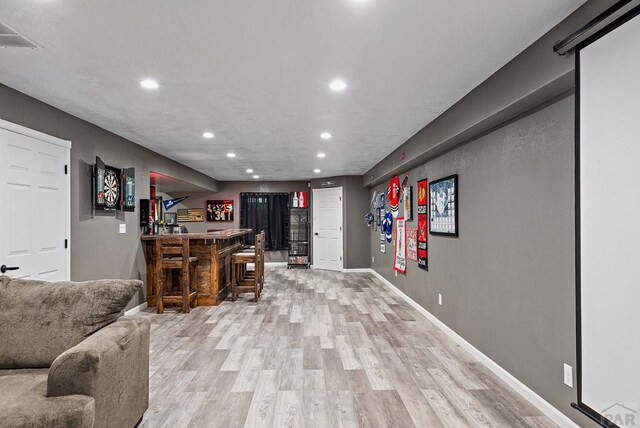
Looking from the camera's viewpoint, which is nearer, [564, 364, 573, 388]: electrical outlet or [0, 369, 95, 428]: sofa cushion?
[0, 369, 95, 428]: sofa cushion

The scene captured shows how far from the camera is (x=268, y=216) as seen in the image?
10.3 metres

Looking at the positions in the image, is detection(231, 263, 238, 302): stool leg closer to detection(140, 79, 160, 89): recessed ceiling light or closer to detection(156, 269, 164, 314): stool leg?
detection(156, 269, 164, 314): stool leg

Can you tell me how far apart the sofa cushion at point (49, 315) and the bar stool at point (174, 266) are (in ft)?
9.68

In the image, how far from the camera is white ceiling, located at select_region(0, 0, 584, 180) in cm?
192

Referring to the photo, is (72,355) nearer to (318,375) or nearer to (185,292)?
(318,375)

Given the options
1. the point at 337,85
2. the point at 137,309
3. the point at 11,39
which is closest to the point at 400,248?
the point at 337,85

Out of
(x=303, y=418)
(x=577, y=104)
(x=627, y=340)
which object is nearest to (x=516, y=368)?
(x=627, y=340)

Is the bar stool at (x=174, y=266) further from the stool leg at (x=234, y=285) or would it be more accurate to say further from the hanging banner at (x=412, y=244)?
the hanging banner at (x=412, y=244)

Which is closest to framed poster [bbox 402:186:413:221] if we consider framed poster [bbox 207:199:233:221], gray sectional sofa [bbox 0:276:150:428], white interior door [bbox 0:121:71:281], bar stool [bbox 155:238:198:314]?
bar stool [bbox 155:238:198:314]

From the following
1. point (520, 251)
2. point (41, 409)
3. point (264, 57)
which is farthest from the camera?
point (520, 251)

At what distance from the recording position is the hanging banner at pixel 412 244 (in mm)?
5155

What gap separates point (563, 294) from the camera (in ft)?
7.30

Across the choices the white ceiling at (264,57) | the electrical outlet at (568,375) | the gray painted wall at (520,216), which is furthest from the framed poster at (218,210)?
the electrical outlet at (568,375)

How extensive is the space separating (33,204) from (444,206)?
Answer: 409 cm
